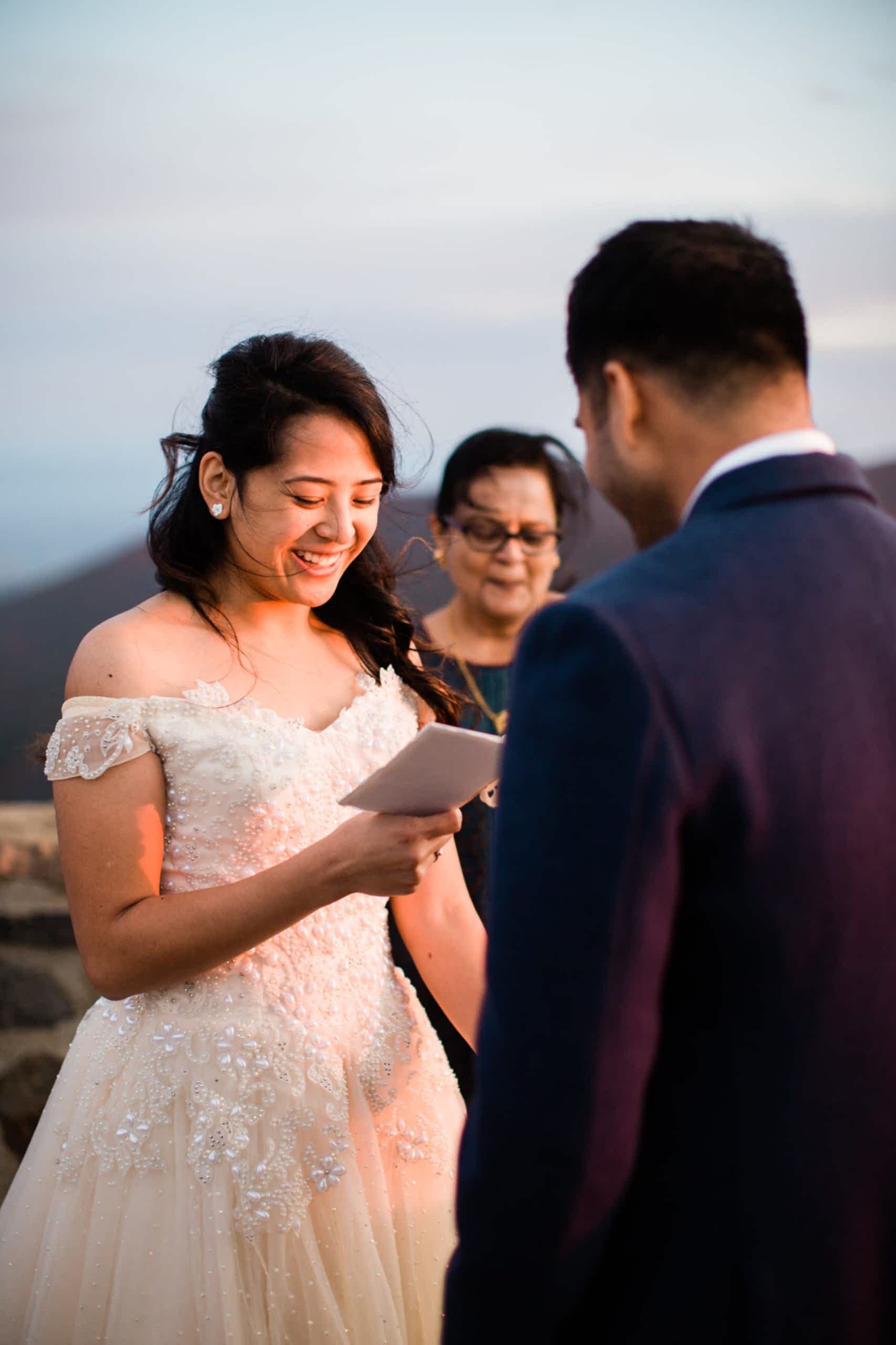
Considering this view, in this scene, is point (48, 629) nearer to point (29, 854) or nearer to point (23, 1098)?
point (29, 854)

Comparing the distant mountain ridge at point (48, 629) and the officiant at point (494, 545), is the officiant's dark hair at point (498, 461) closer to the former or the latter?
the officiant at point (494, 545)

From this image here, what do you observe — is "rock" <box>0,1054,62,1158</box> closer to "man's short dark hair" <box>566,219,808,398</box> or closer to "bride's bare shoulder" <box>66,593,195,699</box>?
"bride's bare shoulder" <box>66,593,195,699</box>

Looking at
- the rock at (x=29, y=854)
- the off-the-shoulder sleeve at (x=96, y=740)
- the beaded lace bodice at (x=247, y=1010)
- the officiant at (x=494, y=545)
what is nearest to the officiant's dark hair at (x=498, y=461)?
the officiant at (x=494, y=545)

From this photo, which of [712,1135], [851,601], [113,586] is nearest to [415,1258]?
[712,1135]

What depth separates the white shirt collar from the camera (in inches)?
36.0

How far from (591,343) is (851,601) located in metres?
0.31

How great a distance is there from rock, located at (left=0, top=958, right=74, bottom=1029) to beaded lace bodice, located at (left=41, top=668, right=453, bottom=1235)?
130cm

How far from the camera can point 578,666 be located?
835 mm

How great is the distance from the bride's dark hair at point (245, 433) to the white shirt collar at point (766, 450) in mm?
904

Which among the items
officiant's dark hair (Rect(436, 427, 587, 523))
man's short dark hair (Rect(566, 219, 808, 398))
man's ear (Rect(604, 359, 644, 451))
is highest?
man's short dark hair (Rect(566, 219, 808, 398))

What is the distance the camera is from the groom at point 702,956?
823mm

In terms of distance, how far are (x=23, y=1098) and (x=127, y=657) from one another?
5.46 ft

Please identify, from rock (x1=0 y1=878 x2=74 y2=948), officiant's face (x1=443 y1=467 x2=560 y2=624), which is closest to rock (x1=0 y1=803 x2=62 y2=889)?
rock (x1=0 y1=878 x2=74 y2=948)

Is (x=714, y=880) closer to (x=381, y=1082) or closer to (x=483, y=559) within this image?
(x=381, y=1082)
